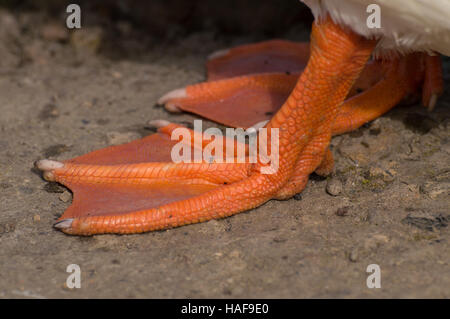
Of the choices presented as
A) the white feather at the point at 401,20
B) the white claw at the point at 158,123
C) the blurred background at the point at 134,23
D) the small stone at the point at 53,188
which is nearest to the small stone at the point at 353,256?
the white feather at the point at 401,20

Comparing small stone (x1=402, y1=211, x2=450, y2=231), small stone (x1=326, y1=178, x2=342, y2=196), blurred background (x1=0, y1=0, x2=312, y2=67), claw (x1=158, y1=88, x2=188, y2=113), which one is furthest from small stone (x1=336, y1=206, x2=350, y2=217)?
blurred background (x1=0, y1=0, x2=312, y2=67)

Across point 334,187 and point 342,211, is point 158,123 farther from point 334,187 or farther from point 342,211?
point 342,211

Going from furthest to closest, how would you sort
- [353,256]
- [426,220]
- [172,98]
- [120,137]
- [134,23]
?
1. [134,23]
2. [172,98]
3. [120,137]
4. [426,220]
5. [353,256]

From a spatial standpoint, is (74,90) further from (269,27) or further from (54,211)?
(269,27)

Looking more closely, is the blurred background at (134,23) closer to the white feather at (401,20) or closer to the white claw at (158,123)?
the white claw at (158,123)

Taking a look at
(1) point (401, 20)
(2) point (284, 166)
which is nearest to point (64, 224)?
(2) point (284, 166)

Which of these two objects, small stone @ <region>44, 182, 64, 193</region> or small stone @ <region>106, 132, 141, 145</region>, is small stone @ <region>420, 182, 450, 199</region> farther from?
small stone @ <region>44, 182, 64, 193</region>

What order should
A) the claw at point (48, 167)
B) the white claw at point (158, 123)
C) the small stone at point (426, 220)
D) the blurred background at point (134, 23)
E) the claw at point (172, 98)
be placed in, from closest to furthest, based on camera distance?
the small stone at point (426, 220), the claw at point (48, 167), the white claw at point (158, 123), the claw at point (172, 98), the blurred background at point (134, 23)

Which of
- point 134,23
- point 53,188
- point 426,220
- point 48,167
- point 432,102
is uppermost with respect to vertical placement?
point 134,23
